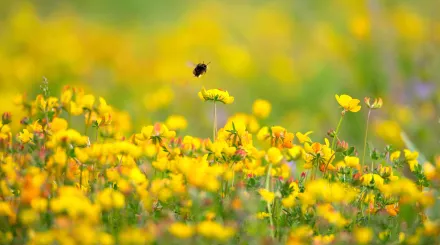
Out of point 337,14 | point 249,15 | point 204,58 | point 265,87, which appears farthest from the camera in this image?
point 249,15

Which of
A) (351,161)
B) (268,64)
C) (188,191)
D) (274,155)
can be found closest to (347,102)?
(351,161)

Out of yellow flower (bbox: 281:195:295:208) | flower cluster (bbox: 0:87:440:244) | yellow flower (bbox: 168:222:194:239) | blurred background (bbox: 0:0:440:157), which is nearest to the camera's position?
yellow flower (bbox: 168:222:194:239)

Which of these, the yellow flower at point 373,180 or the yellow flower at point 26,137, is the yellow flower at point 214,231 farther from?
the yellow flower at point 26,137

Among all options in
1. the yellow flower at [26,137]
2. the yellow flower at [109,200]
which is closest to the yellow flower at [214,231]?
the yellow flower at [109,200]

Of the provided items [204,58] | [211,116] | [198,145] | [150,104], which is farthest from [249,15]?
[198,145]

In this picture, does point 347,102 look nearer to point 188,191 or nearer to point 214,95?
point 214,95

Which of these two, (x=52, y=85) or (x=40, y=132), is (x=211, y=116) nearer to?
(x=52, y=85)

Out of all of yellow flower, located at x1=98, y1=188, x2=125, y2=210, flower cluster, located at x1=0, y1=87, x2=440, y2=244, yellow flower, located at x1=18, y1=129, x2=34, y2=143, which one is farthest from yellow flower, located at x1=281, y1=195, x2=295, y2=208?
yellow flower, located at x1=18, y1=129, x2=34, y2=143

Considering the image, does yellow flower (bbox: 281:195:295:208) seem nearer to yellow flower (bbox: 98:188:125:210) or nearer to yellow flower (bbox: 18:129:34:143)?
yellow flower (bbox: 98:188:125:210)
